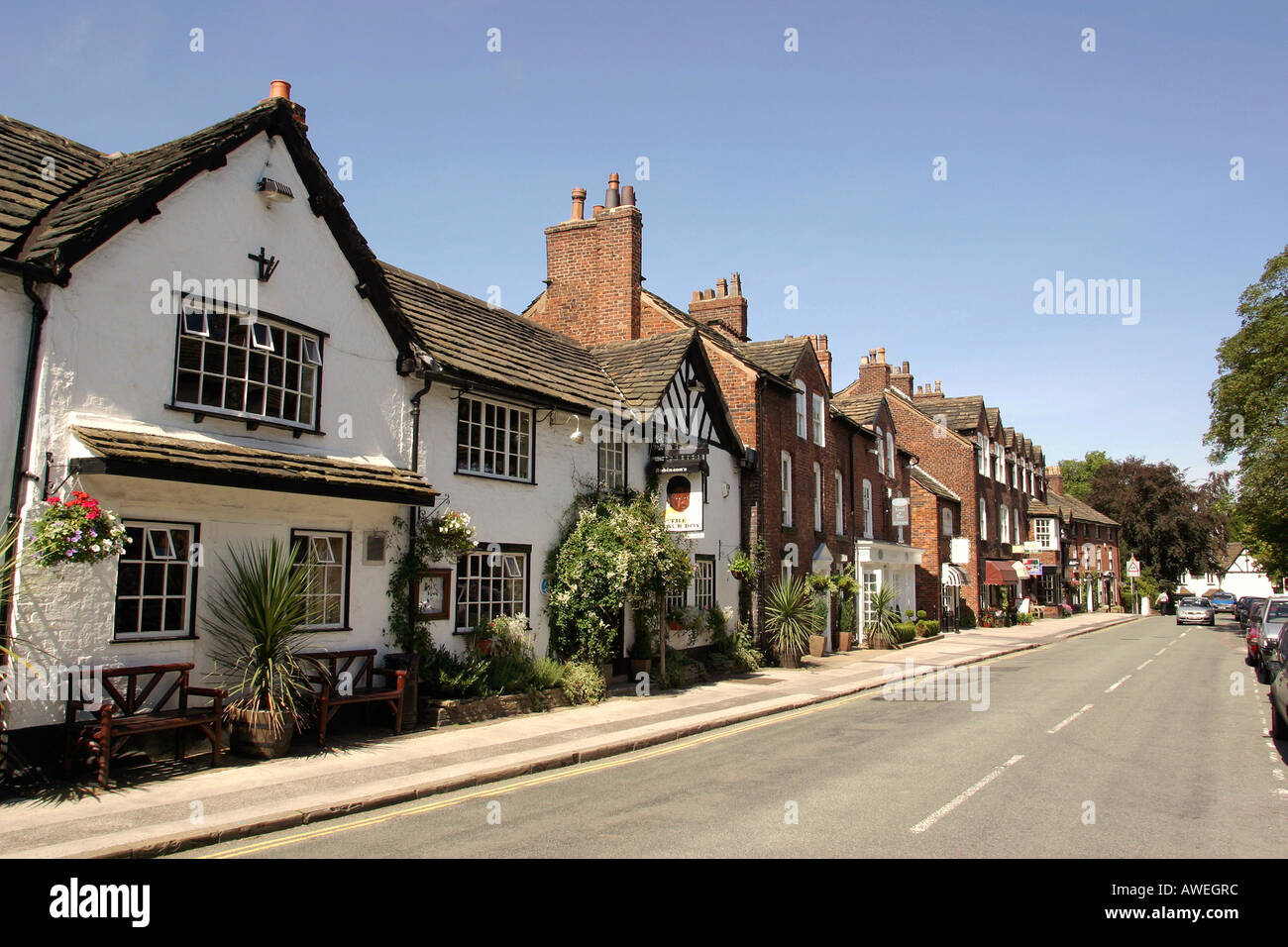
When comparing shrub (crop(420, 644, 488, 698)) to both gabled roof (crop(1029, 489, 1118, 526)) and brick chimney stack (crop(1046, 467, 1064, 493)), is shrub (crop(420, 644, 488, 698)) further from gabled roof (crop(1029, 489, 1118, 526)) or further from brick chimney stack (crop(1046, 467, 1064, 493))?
brick chimney stack (crop(1046, 467, 1064, 493))

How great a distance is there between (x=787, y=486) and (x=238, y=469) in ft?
57.0

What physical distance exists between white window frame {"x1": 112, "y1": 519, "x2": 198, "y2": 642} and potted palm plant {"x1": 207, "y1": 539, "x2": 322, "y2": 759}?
0.33 meters

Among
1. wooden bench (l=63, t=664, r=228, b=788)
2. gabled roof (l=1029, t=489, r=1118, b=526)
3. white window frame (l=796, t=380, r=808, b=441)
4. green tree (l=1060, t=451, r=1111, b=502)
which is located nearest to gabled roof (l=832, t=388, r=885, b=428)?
white window frame (l=796, t=380, r=808, b=441)

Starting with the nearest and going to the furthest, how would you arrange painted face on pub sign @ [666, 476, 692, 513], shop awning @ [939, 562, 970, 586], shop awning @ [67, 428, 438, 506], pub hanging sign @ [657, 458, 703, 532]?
shop awning @ [67, 428, 438, 506] → pub hanging sign @ [657, 458, 703, 532] → painted face on pub sign @ [666, 476, 692, 513] → shop awning @ [939, 562, 970, 586]

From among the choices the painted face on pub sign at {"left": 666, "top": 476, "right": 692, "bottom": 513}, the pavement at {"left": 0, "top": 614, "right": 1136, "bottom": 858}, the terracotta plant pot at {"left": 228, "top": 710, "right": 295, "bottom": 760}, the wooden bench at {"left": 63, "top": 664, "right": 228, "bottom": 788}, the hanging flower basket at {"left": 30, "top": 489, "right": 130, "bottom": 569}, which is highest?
the painted face on pub sign at {"left": 666, "top": 476, "right": 692, "bottom": 513}

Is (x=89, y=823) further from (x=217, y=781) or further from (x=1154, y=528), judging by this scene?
(x=1154, y=528)

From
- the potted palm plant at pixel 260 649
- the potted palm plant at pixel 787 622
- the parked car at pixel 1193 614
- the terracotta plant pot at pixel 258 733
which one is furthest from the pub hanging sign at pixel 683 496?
the parked car at pixel 1193 614

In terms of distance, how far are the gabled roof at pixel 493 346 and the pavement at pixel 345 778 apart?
5.82 meters

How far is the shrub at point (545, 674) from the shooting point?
1458 cm

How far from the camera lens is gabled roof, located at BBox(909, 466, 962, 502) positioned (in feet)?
134

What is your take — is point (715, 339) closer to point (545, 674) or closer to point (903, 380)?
point (545, 674)

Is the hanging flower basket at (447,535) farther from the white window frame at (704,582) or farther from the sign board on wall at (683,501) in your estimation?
the white window frame at (704,582)
